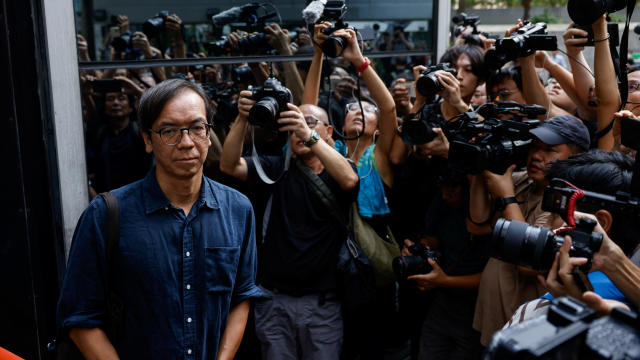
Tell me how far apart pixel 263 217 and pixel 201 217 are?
1.28m

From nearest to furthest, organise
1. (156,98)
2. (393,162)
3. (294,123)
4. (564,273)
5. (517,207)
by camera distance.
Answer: (564,273) < (156,98) < (517,207) < (294,123) < (393,162)

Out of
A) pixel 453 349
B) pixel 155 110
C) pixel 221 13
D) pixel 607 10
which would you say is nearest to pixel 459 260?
pixel 453 349

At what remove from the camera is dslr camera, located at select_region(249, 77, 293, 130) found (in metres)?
2.92

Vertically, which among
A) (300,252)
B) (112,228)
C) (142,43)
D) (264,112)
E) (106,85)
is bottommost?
(300,252)

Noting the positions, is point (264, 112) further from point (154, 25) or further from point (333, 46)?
point (154, 25)

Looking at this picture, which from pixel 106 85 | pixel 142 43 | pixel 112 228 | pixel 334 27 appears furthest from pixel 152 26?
pixel 112 228

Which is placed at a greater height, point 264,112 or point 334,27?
point 334,27

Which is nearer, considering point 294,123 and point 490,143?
point 490,143

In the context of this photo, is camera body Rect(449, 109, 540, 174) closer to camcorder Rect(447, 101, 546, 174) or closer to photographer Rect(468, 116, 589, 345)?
camcorder Rect(447, 101, 546, 174)

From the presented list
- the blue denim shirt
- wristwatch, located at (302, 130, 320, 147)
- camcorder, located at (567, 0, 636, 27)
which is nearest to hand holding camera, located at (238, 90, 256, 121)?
wristwatch, located at (302, 130, 320, 147)

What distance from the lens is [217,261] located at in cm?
213

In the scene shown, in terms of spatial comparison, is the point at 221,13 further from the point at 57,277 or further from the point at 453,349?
the point at 453,349

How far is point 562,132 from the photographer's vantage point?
2.80 meters

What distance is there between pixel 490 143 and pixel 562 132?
1.38 feet
